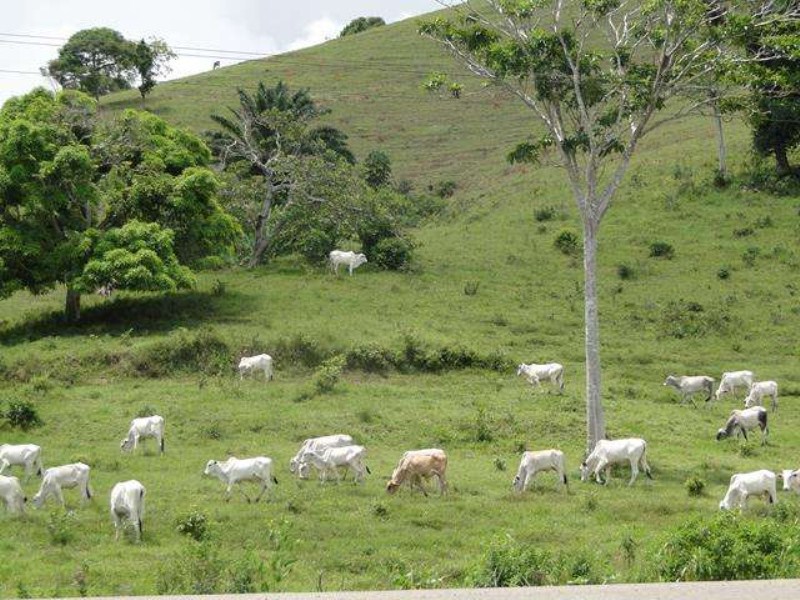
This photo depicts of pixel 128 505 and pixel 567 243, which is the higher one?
pixel 567 243

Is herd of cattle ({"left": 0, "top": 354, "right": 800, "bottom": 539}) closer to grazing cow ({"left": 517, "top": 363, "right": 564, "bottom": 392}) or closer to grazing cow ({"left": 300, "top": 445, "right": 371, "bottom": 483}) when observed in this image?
grazing cow ({"left": 300, "top": 445, "right": 371, "bottom": 483})

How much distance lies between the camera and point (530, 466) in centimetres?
2114

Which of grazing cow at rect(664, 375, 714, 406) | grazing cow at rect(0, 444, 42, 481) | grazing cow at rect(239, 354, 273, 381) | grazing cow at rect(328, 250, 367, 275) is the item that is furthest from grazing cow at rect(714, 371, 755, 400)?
grazing cow at rect(0, 444, 42, 481)

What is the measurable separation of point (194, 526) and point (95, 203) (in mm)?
22822

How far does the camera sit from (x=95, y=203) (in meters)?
37.5

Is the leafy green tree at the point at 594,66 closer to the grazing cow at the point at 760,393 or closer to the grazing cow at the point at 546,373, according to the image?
the grazing cow at the point at 546,373

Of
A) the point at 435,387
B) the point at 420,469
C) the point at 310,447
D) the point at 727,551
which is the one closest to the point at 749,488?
the point at 420,469

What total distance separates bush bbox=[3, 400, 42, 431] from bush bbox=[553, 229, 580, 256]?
27.2m

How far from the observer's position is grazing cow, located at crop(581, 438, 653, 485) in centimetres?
2211

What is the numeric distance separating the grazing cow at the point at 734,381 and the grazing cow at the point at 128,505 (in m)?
19.6

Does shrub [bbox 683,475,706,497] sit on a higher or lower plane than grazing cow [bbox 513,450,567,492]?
lower

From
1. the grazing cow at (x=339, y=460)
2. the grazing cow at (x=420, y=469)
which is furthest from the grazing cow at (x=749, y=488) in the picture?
the grazing cow at (x=339, y=460)

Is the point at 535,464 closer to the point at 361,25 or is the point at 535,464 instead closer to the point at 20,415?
the point at 20,415

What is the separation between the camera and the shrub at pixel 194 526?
1739 centimetres
